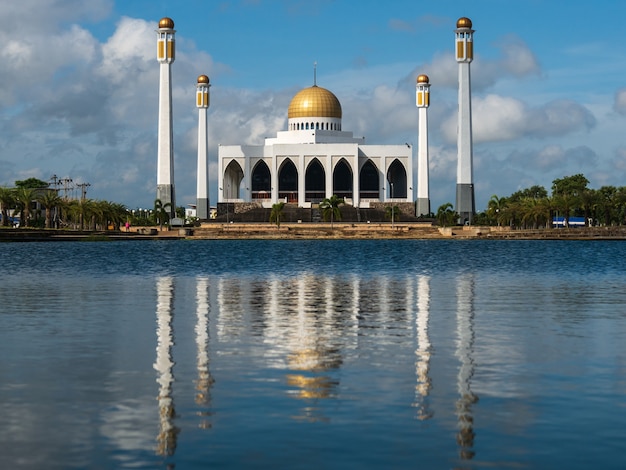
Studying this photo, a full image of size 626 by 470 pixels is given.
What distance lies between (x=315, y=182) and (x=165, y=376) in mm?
127362

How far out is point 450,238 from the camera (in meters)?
106

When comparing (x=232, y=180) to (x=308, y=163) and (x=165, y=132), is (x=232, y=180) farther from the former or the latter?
(x=165, y=132)

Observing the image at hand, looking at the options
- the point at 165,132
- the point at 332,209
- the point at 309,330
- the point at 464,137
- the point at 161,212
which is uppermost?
the point at 165,132

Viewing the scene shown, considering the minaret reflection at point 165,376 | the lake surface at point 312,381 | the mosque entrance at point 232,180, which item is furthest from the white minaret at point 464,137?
the minaret reflection at point 165,376

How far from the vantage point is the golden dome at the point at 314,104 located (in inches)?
5389

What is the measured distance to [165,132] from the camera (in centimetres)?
12069

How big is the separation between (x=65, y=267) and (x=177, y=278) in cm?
1044

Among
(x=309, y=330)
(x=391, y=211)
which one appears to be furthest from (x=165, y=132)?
(x=309, y=330)

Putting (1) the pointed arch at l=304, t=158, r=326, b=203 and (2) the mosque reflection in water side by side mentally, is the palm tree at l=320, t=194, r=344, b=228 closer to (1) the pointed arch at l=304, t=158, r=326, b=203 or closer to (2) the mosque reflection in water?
(1) the pointed arch at l=304, t=158, r=326, b=203

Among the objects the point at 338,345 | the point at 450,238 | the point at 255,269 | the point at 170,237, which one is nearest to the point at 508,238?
the point at 450,238

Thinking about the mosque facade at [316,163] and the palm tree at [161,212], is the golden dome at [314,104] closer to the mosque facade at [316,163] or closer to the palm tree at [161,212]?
the mosque facade at [316,163]

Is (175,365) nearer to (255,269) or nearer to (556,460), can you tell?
(556,460)

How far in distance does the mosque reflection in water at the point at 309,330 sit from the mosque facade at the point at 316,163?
3821 inches

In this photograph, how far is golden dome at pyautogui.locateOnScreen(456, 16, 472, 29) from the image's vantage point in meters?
120
